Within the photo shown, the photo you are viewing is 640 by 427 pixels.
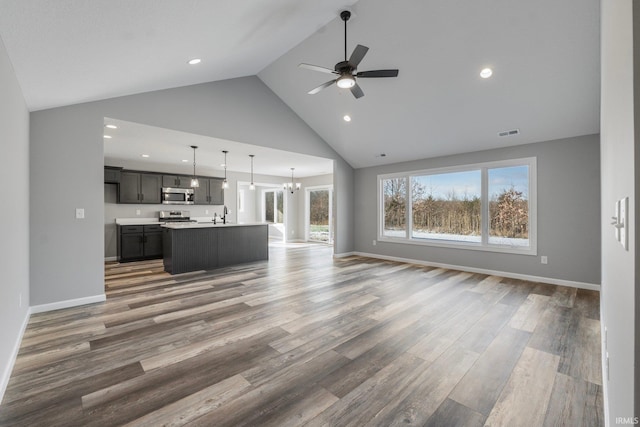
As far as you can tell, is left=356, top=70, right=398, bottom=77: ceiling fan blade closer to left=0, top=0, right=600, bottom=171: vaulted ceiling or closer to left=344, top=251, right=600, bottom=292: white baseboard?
left=0, top=0, right=600, bottom=171: vaulted ceiling

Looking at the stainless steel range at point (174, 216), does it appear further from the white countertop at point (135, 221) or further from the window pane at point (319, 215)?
the window pane at point (319, 215)

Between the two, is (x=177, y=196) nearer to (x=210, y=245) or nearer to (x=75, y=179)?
(x=210, y=245)

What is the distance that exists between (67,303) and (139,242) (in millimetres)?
3496

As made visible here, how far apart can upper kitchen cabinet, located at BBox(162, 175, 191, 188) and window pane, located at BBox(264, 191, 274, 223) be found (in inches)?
150

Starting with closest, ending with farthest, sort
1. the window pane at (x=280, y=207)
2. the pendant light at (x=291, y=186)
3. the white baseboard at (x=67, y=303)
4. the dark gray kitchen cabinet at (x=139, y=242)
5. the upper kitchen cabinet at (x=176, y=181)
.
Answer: the white baseboard at (x=67, y=303)
the dark gray kitchen cabinet at (x=139, y=242)
the upper kitchen cabinet at (x=176, y=181)
the pendant light at (x=291, y=186)
the window pane at (x=280, y=207)

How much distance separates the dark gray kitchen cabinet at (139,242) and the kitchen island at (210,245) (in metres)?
1.30

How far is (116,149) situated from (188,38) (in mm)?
4482

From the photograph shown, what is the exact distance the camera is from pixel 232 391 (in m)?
1.93

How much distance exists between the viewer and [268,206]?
37.7 feet

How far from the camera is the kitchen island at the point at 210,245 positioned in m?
5.37

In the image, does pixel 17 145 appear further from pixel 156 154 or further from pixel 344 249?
pixel 344 249

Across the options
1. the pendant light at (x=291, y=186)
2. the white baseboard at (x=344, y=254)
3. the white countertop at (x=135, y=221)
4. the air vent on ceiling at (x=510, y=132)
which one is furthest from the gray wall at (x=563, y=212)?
the white countertop at (x=135, y=221)

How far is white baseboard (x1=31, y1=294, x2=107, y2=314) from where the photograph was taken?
3.34m

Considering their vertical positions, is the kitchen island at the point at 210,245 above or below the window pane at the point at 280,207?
below
